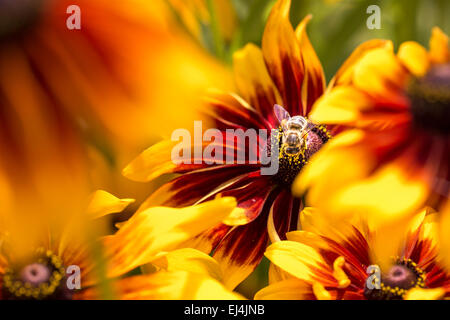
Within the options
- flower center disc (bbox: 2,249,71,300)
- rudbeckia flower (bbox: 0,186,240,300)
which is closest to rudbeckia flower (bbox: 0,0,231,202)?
rudbeckia flower (bbox: 0,186,240,300)

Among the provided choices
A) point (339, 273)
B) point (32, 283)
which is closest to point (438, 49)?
point (339, 273)

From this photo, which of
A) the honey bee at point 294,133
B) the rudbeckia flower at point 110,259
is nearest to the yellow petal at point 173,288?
the rudbeckia flower at point 110,259

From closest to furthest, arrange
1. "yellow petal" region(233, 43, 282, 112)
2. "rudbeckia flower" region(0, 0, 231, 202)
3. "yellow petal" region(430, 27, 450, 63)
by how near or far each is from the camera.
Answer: "rudbeckia flower" region(0, 0, 231, 202), "yellow petal" region(430, 27, 450, 63), "yellow petal" region(233, 43, 282, 112)

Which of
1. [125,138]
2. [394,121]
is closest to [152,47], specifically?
[125,138]

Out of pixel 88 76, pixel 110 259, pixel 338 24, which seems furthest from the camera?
pixel 338 24

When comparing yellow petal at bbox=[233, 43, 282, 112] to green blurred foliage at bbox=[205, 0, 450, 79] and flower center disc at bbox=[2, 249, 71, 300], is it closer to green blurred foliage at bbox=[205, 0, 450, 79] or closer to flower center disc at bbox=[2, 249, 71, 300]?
green blurred foliage at bbox=[205, 0, 450, 79]

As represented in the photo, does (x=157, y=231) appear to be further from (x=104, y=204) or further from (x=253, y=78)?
(x=253, y=78)
